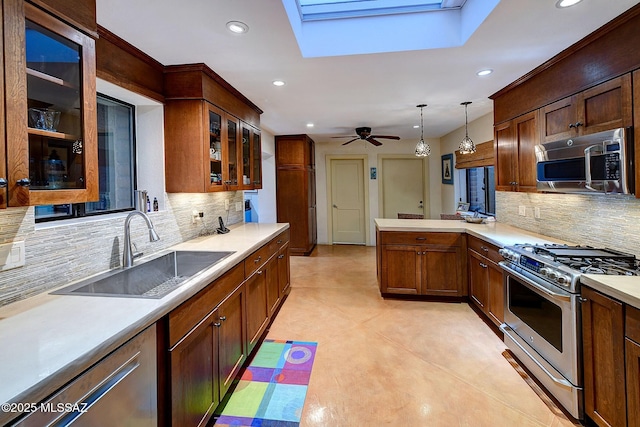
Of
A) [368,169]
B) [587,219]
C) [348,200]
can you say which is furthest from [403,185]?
[587,219]

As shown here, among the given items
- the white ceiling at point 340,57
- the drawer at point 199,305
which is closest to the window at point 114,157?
A: the white ceiling at point 340,57

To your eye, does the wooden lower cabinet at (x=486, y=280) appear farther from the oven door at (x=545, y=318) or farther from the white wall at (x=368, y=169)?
the white wall at (x=368, y=169)

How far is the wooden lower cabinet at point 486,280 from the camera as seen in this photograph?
270cm

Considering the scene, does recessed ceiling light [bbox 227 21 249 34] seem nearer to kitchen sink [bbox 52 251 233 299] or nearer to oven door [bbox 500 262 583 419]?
kitchen sink [bbox 52 251 233 299]

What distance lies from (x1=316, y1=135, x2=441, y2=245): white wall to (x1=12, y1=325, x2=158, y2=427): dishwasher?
5.82 metres

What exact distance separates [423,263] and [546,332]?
155 cm

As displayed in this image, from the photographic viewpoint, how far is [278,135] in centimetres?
590

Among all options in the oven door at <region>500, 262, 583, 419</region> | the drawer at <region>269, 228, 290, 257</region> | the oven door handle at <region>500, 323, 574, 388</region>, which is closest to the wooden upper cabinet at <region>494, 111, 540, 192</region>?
the oven door at <region>500, 262, 583, 419</region>

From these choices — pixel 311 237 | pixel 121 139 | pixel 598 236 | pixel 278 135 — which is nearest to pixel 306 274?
pixel 311 237

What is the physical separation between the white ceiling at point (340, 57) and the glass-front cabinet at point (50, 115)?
1.93ft

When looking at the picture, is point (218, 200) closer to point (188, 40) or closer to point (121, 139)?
point (121, 139)

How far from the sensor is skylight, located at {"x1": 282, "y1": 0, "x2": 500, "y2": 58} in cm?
216

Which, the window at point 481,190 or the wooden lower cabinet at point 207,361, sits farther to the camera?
the window at point 481,190

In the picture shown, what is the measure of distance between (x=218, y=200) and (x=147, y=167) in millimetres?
933
